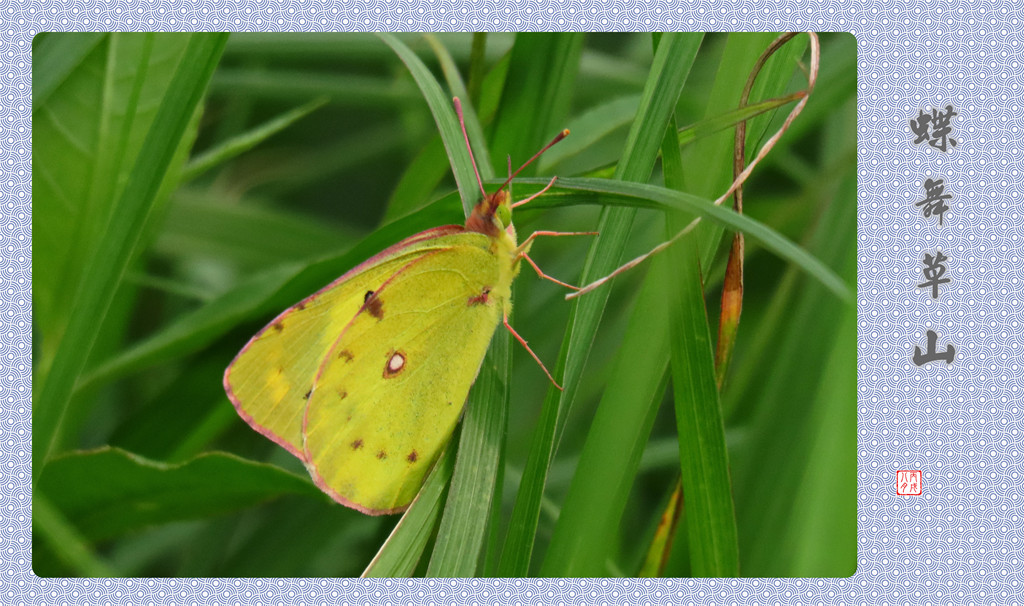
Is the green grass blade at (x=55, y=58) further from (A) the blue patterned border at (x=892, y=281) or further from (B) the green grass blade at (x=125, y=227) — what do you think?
(B) the green grass blade at (x=125, y=227)

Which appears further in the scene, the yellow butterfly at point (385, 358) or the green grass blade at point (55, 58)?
the green grass blade at point (55, 58)

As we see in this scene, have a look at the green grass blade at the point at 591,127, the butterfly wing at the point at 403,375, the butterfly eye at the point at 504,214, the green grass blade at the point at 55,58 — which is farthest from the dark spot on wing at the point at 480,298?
the green grass blade at the point at 55,58

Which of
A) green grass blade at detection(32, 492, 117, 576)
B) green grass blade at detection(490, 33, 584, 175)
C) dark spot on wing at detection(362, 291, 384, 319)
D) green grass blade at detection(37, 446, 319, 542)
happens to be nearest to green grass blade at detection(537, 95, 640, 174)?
green grass blade at detection(490, 33, 584, 175)

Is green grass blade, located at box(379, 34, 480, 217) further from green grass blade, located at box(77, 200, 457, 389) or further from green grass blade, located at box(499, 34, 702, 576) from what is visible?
green grass blade, located at box(499, 34, 702, 576)

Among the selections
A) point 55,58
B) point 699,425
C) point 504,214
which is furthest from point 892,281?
point 55,58

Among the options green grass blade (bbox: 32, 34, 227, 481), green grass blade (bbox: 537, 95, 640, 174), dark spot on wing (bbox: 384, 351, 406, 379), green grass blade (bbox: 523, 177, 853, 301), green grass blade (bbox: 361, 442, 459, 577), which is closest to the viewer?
green grass blade (bbox: 523, 177, 853, 301)
